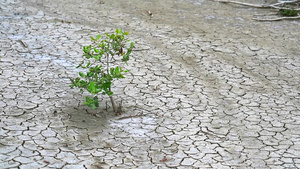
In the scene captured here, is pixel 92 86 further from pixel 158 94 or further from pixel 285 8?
pixel 285 8

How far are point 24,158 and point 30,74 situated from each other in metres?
2.12

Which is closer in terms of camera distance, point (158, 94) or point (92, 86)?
point (92, 86)

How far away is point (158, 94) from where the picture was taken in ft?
17.7

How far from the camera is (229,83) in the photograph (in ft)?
19.1

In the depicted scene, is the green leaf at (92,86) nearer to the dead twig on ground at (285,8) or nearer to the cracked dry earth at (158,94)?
the cracked dry earth at (158,94)

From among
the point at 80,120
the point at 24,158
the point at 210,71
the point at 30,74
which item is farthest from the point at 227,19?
the point at 24,158

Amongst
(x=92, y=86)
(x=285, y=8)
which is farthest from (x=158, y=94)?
(x=285, y=8)

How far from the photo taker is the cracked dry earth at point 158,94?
4059 mm

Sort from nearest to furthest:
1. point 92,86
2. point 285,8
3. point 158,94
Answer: point 92,86, point 158,94, point 285,8

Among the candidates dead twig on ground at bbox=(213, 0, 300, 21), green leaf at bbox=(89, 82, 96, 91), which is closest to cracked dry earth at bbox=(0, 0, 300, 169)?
dead twig on ground at bbox=(213, 0, 300, 21)

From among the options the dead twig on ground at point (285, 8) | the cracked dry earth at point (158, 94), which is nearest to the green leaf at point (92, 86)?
the cracked dry earth at point (158, 94)

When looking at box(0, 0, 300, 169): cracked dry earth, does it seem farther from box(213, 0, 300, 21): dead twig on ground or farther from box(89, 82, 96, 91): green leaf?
box(89, 82, 96, 91): green leaf

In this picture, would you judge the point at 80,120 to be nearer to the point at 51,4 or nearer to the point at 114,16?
the point at 114,16

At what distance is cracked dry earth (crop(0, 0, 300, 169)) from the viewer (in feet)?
13.3
